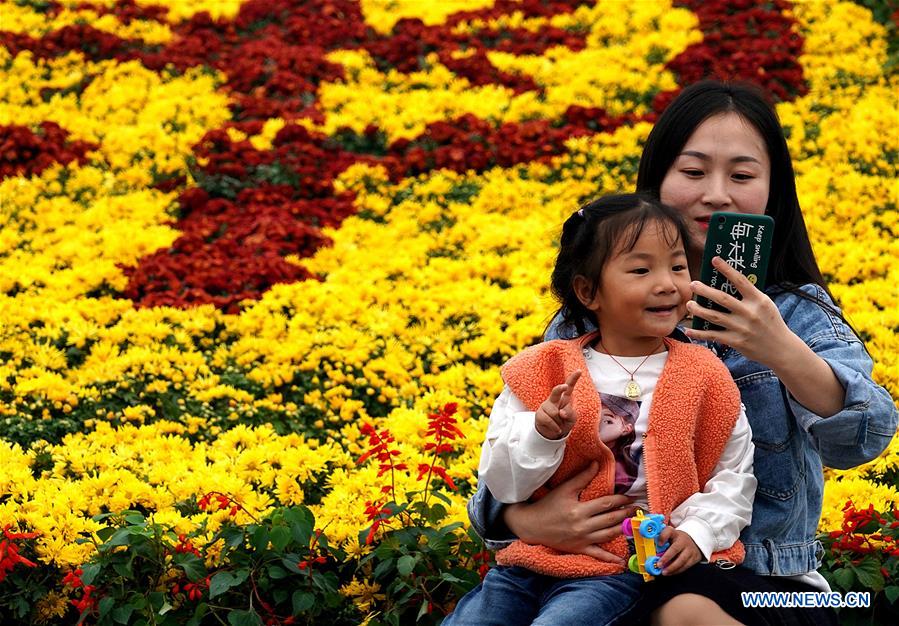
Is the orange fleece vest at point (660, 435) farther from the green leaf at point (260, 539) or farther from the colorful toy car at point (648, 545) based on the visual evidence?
the green leaf at point (260, 539)

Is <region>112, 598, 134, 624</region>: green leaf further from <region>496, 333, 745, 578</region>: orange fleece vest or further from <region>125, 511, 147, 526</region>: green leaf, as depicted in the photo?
<region>496, 333, 745, 578</region>: orange fleece vest

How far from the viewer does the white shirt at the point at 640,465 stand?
2.24m

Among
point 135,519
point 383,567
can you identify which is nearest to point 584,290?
point 383,567

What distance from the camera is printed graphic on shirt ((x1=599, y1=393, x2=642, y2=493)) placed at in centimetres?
238

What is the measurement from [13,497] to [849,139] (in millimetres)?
4862

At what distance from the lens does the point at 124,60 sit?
26.8 feet

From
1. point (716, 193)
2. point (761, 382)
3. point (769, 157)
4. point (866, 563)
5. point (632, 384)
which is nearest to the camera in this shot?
point (632, 384)

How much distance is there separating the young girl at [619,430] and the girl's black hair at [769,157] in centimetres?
36

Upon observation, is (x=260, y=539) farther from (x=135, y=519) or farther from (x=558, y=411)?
(x=558, y=411)

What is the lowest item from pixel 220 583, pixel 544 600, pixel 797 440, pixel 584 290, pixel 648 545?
pixel 220 583

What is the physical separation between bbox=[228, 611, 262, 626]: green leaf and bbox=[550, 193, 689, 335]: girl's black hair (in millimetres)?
1147

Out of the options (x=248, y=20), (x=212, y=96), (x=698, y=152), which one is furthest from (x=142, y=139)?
(x=698, y=152)

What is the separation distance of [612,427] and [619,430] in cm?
2

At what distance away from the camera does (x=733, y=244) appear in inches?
92.9
